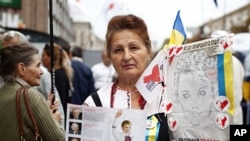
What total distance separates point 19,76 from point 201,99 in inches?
57.9

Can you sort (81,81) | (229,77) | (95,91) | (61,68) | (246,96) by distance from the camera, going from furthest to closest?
(246,96)
(81,81)
(61,68)
(95,91)
(229,77)

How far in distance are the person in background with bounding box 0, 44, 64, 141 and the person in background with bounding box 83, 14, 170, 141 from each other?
646 millimetres

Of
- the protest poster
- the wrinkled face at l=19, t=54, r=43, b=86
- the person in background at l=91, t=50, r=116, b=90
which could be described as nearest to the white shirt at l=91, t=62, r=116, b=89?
the person in background at l=91, t=50, r=116, b=90

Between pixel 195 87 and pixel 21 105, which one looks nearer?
pixel 195 87

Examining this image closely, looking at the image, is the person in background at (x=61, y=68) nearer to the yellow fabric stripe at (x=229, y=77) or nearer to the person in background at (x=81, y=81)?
the person in background at (x=81, y=81)

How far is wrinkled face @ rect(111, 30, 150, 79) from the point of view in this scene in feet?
7.52

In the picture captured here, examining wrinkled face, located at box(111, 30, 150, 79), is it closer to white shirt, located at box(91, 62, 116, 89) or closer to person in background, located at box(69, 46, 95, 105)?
person in background, located at box(69, 46, 95, 105)

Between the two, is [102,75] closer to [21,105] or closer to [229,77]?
[21,105]

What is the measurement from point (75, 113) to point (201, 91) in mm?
558

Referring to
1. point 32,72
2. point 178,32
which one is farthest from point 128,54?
point 32,72

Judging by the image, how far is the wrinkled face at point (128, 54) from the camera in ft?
7.52

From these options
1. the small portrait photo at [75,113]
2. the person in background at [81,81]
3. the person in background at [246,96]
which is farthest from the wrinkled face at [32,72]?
the person in background at [246,96]

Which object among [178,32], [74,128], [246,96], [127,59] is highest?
[246,96]

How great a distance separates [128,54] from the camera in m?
2.28
